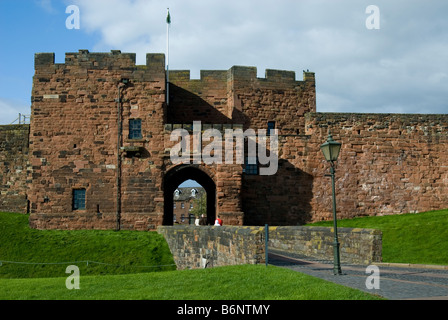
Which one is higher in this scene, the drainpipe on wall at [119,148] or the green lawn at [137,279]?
the drainpipe on wall at [119,148]

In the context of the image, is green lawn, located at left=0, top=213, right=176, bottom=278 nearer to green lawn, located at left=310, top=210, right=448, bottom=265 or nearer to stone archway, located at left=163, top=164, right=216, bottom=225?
stone archway, located at left=163, top=164, right=216, bottom=225

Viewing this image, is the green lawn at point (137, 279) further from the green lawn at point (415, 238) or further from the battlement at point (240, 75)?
the battlement at point (240, 75)

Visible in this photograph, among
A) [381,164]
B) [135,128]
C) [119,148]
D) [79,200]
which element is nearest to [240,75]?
[135,128]

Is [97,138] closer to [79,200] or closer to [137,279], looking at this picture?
[79,200]

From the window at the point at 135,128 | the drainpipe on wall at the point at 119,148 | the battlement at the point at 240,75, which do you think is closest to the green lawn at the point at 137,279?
the drainpipe on wall at the point at 119,148

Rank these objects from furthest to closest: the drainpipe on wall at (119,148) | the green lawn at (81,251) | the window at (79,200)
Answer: the window at (79,200) < the drainpipe on wall at (119,148) < the green lawn at (81,251)

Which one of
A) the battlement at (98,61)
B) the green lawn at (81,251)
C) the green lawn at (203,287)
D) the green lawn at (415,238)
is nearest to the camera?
the green lawn at (203,287)

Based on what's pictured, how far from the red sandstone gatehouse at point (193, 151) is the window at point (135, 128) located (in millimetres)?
72

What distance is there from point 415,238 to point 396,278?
28.5 ft

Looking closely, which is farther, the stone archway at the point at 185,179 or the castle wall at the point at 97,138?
the stone archway at the point at 185,179

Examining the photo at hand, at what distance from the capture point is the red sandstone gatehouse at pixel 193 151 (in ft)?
80.4

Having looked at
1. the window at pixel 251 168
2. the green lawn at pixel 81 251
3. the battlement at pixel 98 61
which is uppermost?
the battlement at pixel 98 61

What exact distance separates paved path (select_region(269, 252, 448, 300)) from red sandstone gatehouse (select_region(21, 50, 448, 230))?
417 inches
